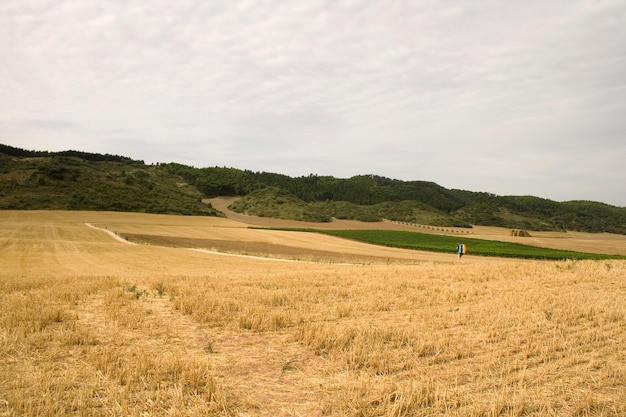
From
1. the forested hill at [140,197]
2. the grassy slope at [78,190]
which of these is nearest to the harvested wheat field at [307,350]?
the grassy slope at [78,190]

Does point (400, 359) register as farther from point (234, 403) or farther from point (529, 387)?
point (234, 403)

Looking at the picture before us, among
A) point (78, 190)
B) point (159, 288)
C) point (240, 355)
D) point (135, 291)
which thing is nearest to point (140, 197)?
point (78, 190)

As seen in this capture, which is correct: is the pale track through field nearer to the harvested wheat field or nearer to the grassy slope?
the harvested wheat field

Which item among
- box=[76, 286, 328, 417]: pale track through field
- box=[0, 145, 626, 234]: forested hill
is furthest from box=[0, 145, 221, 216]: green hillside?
box=[76, 286, 328, 417]: pale track through field

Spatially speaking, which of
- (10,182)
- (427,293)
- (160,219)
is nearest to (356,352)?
(427,293)

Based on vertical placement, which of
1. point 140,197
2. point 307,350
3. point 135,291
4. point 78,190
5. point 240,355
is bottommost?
point 135,291

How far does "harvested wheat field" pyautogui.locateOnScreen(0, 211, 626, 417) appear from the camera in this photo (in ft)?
19.5

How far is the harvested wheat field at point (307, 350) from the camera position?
5949 millimetres

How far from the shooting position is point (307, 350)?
8.83 m

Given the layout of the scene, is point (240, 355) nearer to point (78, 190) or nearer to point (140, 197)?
point (78, 190)

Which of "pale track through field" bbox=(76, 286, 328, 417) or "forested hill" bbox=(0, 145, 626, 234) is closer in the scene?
"pale track through field" bbox=(76, 286, 328, 417)

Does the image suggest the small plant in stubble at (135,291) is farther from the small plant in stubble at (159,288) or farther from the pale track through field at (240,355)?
the pale track through field at (240,355)

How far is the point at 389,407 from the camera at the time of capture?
5770mm

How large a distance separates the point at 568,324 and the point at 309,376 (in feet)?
25.8
